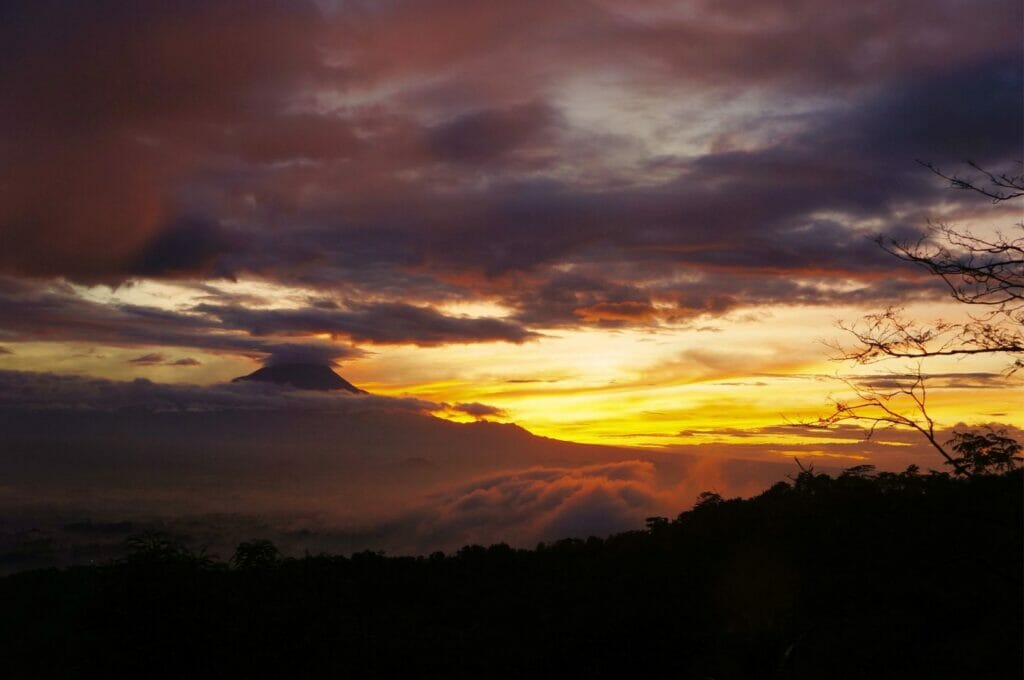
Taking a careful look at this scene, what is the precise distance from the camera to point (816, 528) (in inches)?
966

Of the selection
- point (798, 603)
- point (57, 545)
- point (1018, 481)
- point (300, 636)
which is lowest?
point (57, 545)

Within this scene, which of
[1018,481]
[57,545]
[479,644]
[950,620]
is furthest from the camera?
[57,545]

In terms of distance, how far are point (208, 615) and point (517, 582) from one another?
32.2ft

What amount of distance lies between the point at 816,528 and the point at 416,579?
40.8 feet

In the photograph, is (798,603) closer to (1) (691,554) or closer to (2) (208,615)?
(1) (691,554)

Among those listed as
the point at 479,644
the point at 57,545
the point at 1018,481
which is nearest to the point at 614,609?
the point at 479,644

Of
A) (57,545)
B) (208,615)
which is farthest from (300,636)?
(57,545)

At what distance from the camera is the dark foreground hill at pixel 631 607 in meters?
16.6

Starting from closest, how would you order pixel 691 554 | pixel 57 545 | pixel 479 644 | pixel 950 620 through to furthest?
1. pixel 950 620
2. pixel 479 644
3. pixel 691 554
4. pixel 57 545

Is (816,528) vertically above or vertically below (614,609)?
above

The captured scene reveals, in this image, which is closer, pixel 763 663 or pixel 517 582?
pixel 763 663

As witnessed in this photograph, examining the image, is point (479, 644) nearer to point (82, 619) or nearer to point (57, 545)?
point (82, 619)

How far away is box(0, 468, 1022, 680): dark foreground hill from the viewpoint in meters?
16.6

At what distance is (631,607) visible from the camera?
20531 mm
